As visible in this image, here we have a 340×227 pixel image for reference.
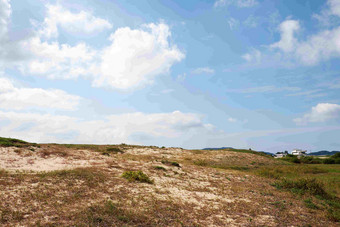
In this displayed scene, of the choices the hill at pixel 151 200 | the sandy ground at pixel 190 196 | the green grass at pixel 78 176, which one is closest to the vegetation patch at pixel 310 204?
the hill at pixel 151 200

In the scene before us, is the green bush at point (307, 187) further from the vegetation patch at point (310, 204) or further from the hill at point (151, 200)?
the vegetation patch at point (310, 204)

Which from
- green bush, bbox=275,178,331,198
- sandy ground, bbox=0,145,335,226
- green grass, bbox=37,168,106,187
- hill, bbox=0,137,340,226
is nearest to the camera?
hill, bbox=0,137,340,226

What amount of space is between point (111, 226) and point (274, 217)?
8836mm

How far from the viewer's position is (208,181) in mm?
21109

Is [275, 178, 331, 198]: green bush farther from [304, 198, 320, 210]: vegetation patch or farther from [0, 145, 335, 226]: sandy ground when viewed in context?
[304, 198, 320, 210]: vegetation patch

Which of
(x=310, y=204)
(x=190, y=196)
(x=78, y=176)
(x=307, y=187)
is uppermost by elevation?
(x=78, y=176)

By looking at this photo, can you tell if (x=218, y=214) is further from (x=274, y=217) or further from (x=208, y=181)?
(x=208, y=181)

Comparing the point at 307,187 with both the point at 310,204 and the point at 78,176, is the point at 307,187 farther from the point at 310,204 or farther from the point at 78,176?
the point at 78,176

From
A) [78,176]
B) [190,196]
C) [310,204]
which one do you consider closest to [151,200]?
[190,196]

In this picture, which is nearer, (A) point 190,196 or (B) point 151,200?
(B) point 151,200

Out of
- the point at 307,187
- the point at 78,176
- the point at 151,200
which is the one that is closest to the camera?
the point at 151,200

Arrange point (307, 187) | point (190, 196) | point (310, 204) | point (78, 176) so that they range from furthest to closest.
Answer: point (307, 187), point (78, 176), point (190, 196), point (310, 204)

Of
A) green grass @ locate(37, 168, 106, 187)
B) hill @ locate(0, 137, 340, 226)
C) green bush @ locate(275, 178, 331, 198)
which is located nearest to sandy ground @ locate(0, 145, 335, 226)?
hill @ locate(0, 137, 340, 226)

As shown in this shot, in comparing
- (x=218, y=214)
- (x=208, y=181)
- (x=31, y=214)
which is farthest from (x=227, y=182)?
(x=31, y=214)
